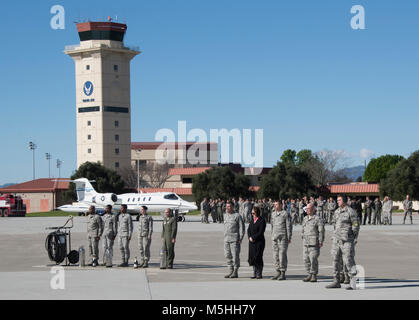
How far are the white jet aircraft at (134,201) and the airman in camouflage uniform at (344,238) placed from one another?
3179 centimetres

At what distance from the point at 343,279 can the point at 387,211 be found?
26579 mm

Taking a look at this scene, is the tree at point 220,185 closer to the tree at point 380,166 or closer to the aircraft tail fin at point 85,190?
the aircraft tail fin at point 85,190

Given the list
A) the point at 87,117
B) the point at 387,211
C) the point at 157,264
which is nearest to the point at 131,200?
the point at 387,211

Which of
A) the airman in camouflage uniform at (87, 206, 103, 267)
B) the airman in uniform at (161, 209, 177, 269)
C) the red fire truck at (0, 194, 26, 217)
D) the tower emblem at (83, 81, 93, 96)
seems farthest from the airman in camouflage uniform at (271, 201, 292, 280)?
the tower emblem at (83, 81, 93, 96)

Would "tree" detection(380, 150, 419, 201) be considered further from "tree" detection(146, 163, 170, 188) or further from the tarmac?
"tree" detection(146, 163, 170, 188)

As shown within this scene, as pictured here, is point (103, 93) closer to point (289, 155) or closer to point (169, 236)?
point (289, 155)

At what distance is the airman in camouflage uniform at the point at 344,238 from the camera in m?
13.2

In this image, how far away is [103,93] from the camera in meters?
116

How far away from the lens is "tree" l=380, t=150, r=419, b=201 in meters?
68.4

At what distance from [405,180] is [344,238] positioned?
190 ft

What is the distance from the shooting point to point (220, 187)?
78188 millimetres

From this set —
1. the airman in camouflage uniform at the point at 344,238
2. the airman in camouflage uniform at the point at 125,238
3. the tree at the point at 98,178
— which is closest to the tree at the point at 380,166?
the tree at the point at 98,178

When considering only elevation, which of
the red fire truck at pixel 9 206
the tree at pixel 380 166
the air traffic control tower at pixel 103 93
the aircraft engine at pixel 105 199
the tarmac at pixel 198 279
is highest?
the air traffic control tower at pixel 103 93
